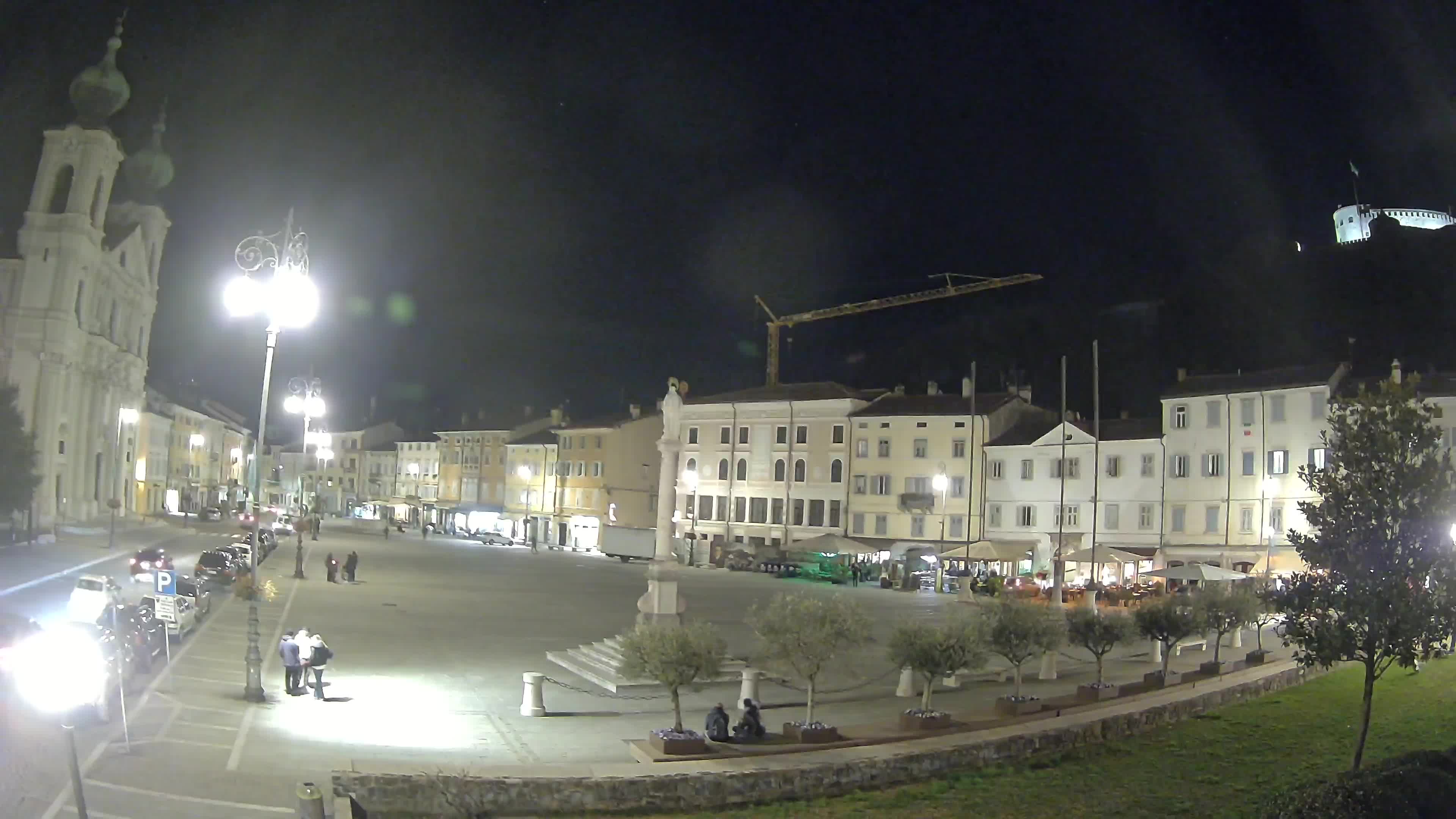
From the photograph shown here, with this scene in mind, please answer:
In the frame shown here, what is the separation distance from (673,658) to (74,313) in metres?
60.2

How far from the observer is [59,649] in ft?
32.0

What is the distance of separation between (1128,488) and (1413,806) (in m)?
48.4

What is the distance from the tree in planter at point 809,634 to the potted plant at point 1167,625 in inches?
345

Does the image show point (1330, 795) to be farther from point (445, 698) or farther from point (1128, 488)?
point (1128, 488)

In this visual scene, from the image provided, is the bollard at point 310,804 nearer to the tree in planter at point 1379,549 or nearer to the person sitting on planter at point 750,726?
the person sitting on planter at point 750,726

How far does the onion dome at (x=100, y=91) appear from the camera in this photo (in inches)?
2522

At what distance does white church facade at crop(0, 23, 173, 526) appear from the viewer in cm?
5966

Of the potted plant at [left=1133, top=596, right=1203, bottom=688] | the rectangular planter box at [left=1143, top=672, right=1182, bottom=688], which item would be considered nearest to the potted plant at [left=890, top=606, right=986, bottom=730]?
the rectangular planter box at [left=1143, top=672, right=1182, bottom=688]

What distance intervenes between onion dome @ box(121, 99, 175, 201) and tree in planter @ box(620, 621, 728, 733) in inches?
3122

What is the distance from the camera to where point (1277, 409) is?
1960 inches

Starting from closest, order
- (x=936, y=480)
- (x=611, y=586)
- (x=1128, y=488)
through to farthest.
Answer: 1. (x=611, y=586)
2. (x=1128, y=488)
3. (x=936, y=480)

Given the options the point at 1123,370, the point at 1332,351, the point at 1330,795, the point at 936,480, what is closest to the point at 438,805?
the point at 1330,795

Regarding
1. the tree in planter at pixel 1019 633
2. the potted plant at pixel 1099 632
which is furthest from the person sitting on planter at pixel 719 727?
the potted plant at pixel 1099 632

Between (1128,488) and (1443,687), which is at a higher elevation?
(1128,488)
